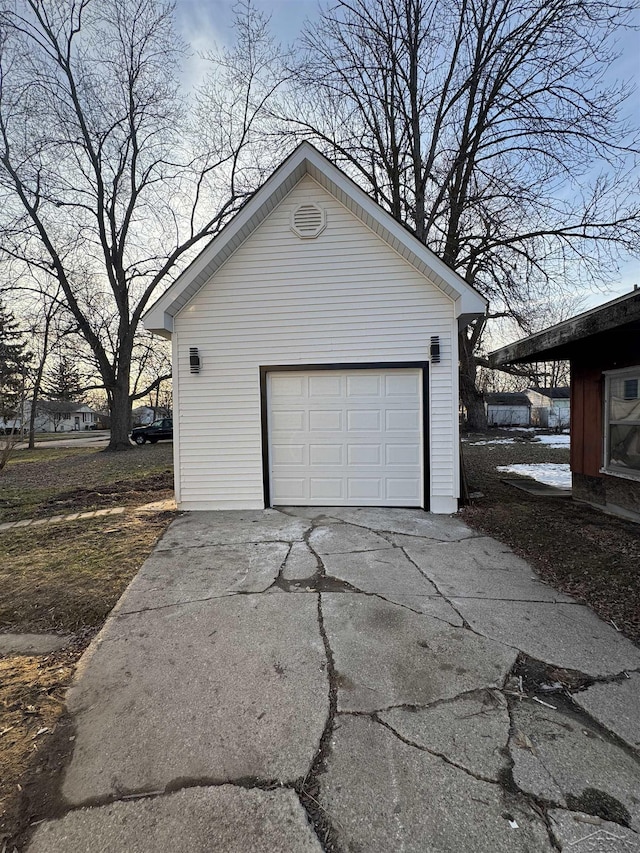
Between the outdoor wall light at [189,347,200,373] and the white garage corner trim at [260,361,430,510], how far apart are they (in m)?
1.03

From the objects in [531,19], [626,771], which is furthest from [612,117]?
[626,771]

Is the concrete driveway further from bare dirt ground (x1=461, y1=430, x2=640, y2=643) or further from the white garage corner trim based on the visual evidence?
the white garage corner trim

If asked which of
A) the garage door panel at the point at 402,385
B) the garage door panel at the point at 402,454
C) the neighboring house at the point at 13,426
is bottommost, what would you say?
the garage door panel at the point at 402,454

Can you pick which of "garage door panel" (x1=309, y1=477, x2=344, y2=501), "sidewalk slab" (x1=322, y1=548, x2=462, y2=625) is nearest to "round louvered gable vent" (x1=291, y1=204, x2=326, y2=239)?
"garage door panel" (x1=309, y1=477, x2=344, y2=501)

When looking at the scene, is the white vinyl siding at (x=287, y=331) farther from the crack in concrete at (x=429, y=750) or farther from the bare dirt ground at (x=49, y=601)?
the crack in concrete at (x=429, y=750)

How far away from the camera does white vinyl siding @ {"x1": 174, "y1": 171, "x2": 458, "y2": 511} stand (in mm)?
6352

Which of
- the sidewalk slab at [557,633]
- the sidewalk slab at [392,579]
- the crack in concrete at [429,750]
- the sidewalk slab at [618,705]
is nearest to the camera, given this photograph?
the crack in concrete at [429,750]

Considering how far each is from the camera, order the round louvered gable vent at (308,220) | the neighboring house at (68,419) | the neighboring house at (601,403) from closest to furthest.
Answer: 1. the neighboring house at (601,403)
2. the round louvered gable vent at (308,220)
3. the neighboring house at (68,419)

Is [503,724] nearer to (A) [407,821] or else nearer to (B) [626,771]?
(B) [626,771]

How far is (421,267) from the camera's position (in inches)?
244

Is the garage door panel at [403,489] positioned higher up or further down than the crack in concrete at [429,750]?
higher up

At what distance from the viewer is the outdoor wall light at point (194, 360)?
6.59 metres

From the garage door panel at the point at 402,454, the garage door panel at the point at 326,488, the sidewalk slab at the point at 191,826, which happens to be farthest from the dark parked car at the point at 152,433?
the sidewalk slab at the point at 191,826

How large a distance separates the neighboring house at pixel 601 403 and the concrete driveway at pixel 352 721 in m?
3.30
